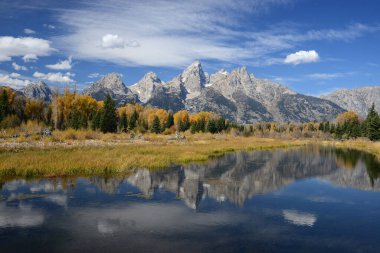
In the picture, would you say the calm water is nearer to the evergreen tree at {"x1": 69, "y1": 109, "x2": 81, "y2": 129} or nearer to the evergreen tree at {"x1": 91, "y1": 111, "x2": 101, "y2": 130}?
the evergreen tree at {"x1": 91, "y1": 111, "x2": 101, "y2": 130}

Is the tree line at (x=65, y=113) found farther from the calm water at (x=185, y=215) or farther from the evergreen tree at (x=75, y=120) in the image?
the calm water at (x=185, y=215)

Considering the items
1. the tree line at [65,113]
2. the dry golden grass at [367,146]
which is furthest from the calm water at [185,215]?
the tree line at [65,113]

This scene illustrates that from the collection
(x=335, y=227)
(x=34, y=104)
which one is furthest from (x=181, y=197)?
(x=34, y=104)

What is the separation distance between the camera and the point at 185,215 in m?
19.2

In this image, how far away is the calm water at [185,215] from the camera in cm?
1479

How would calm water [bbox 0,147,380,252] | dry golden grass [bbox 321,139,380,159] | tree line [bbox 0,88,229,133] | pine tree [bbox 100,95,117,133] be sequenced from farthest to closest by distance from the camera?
tree line [bbox 0,88,229,133] → pine tree [bbox 100,95,117,133] → dry golden grass [bbox 321,139,380,159] → calm water [bbox 0,147,380,252]

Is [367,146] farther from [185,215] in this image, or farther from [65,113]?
[65,113]

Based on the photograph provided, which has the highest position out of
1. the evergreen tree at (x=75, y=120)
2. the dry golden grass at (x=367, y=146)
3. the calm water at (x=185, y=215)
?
the evergreen tree at (x=75, y=120)

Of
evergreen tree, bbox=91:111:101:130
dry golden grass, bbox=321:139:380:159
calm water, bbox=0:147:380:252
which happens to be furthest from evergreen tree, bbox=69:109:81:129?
dry golden grass, bbox=321:139:380:159

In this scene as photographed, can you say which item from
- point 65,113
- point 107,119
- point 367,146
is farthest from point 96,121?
point 367,146

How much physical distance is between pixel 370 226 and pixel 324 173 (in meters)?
23.2

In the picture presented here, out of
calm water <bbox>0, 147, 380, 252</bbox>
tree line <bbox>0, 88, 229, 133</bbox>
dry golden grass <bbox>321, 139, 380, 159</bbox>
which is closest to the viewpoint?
calm water <bbox>0, 147, 380, 252</bbox>

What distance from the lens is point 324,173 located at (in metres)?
41.1

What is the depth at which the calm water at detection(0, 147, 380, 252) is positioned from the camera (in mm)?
14789
